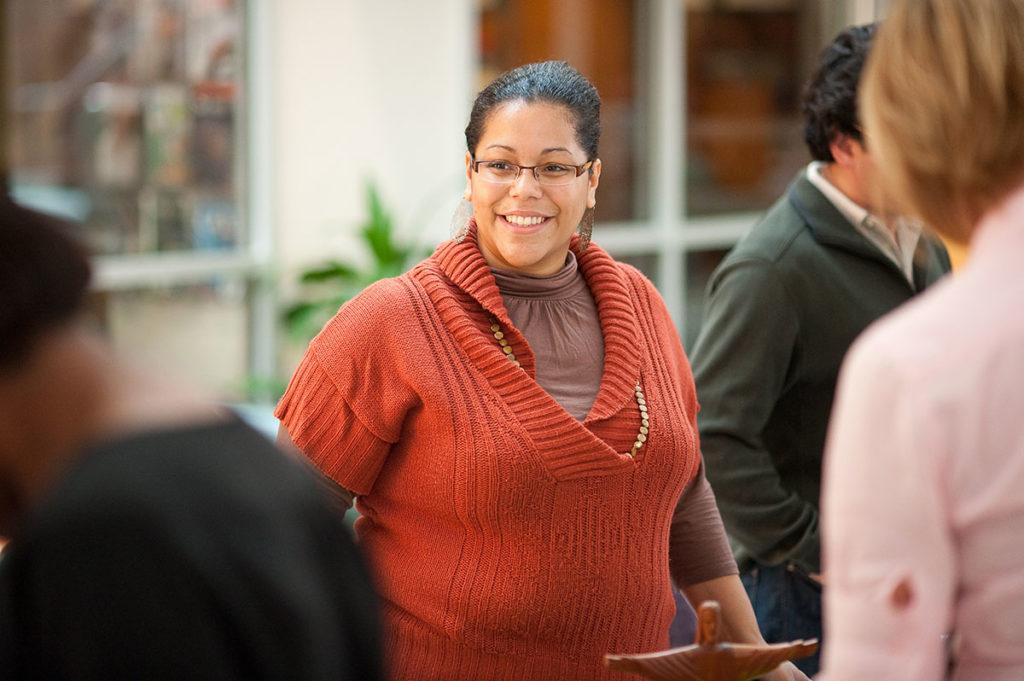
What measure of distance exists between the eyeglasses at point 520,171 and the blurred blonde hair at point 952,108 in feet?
2.73

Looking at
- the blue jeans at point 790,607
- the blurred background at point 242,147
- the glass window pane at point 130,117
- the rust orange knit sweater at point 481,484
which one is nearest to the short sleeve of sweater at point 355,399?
the rust orange knit sweater at point 481,484

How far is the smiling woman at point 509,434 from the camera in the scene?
1.77m

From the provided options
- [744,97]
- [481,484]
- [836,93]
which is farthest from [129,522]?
[744,97]

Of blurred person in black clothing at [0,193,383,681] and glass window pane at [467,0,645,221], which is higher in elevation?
glass window pane at [467,0,645,221]

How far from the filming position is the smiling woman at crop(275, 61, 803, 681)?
177 centimetres

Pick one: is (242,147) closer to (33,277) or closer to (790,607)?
(790,607)

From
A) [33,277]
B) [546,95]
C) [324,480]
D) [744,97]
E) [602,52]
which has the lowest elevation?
[324,480]

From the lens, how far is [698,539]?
2051mm

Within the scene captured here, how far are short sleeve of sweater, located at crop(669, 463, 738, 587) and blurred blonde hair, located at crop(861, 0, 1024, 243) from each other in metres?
0.95

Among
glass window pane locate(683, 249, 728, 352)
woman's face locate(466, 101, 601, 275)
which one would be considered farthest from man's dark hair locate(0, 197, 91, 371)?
glass window pane locate(683, 249, 728, 352)

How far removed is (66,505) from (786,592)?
1628 millimetres

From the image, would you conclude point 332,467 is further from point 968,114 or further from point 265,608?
point 968,114

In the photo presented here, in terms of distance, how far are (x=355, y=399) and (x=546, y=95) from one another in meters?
0.55

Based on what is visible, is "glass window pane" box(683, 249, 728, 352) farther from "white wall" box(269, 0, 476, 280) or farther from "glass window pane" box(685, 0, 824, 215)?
"white wall" box(269, 0, 476, 280)
